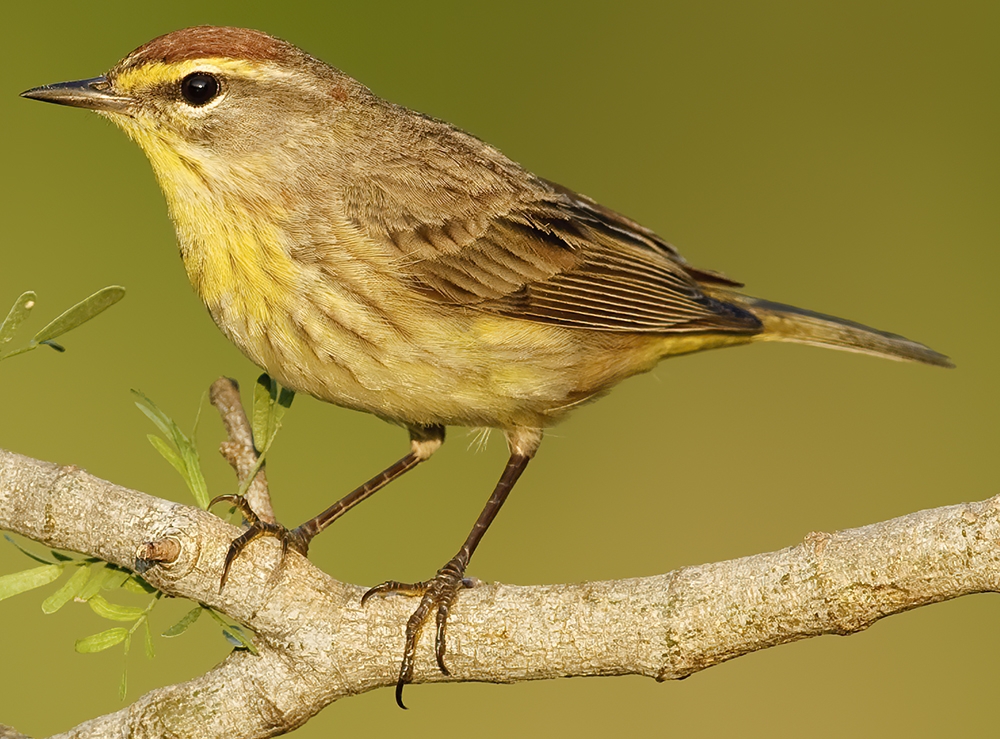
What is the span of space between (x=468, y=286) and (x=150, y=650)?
1825 millimetres

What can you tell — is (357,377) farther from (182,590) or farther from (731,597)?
(731,597)

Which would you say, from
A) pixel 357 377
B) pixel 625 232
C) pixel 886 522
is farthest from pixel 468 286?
pixel 886 522

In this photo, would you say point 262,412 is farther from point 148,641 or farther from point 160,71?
point 160,71

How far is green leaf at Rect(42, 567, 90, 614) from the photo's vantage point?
252cm

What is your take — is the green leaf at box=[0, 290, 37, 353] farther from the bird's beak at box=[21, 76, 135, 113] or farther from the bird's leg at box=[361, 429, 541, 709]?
the bird's beak at box=[21, 76, 135, 113]

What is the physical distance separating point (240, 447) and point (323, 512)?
2.72 feet

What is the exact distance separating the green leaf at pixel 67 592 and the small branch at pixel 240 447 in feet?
1.97

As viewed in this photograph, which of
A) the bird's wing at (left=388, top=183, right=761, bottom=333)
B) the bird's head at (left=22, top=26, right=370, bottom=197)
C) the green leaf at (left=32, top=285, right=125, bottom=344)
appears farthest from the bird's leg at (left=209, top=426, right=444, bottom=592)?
the bird's head at (left=22, top=26, right=370, bottom=197)

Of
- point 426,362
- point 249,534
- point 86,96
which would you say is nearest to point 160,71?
point 86,96

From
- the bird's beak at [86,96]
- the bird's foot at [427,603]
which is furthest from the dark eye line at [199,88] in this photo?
the bird's foot at [427,603]

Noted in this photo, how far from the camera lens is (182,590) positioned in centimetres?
267

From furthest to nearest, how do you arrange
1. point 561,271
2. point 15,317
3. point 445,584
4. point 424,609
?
point 561,271
point 445,584
point 424,609
point 15,317

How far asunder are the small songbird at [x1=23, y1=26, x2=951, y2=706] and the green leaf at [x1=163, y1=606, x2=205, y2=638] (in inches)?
20.1

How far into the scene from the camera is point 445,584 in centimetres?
338
